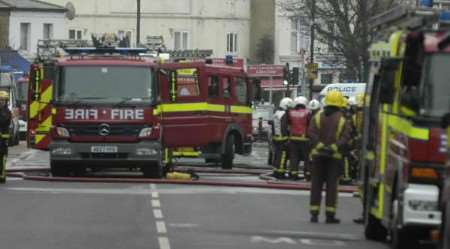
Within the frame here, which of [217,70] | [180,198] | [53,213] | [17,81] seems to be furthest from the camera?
[17,81]

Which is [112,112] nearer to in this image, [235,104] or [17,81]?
[235,104]

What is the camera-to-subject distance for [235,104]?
35.6m

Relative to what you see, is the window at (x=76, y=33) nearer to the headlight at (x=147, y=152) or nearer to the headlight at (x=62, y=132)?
the headlight at (x=62, y=132)

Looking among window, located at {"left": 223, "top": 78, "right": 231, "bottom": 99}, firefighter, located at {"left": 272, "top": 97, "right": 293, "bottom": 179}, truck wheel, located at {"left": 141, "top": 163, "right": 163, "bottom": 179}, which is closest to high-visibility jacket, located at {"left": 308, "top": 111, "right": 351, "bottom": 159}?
truck wheel, located at {"left": 141, "top": 163, "right": 163, "bottom": 179}

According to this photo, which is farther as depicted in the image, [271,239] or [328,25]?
[328,25]

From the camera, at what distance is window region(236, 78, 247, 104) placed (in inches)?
1423

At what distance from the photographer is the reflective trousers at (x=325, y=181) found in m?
19.1

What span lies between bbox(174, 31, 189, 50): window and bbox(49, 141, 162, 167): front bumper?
66521 millimetres

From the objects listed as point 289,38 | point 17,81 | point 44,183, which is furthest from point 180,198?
point 289,38

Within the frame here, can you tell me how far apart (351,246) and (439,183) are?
2.59 m

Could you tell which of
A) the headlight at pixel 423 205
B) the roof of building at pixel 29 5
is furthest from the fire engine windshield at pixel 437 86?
the roof of building at pixel 29 5

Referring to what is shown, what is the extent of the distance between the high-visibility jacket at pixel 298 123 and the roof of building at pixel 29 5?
191ft

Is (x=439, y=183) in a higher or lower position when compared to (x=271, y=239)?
higher

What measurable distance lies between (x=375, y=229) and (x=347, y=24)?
4017cm
